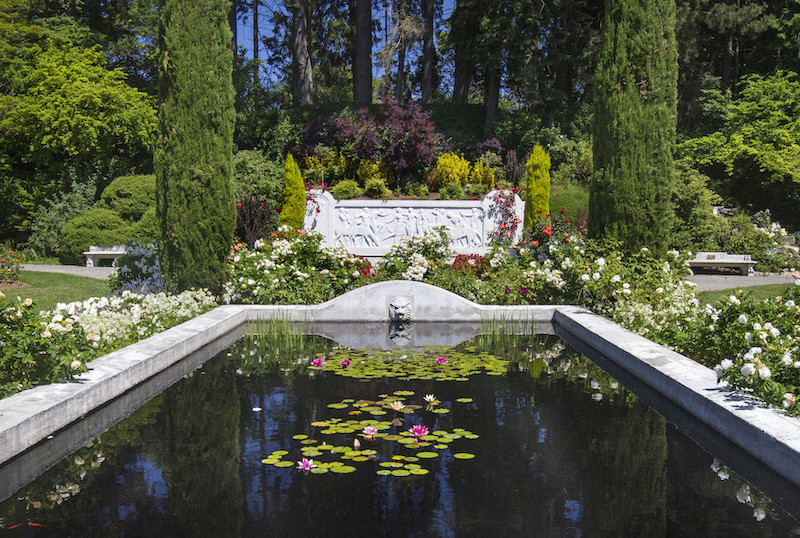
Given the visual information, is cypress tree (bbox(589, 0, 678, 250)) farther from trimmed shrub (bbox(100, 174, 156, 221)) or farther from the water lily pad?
trimmed shrub (bbox(100, 174, 156, 221))

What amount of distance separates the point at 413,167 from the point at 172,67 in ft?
38.5

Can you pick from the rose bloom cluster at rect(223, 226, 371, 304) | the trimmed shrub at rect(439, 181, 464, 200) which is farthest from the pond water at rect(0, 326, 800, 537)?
the trimmed shrub at rect(439, 181, 464, 200)

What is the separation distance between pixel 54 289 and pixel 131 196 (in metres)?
7.18

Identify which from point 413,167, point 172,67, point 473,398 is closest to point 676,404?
point 473,398

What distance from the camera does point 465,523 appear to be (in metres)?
3.00

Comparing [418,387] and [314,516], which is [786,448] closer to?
[314,516]

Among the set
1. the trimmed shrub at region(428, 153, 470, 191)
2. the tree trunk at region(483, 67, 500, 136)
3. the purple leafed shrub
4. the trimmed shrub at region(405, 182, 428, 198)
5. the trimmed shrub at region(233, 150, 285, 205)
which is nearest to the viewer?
the purple leafed shrub

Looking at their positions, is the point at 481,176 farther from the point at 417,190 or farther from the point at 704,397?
the point at 704,397

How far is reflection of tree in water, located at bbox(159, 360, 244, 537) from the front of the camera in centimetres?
309

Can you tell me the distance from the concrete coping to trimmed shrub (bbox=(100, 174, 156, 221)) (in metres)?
11.2

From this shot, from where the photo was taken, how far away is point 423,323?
348 inches

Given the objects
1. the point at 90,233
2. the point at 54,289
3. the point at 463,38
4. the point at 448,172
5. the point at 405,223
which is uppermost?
the point at 463,38

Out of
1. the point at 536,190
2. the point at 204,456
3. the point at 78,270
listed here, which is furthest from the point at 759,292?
the point at 78,270

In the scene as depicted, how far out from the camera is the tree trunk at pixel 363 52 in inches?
933
